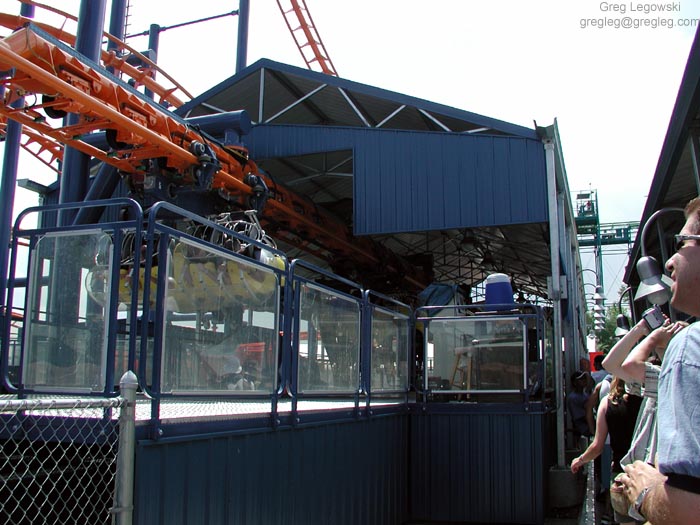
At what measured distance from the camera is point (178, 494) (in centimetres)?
407

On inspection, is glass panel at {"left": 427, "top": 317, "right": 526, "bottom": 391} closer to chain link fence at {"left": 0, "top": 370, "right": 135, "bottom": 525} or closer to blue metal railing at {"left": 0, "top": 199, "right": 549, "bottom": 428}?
blue metal railing at {"left": 0, "top": 199, "right": 549, "bottom": 428}

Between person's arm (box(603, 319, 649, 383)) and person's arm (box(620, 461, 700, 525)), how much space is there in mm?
2724

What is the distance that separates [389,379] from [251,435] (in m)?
3.85

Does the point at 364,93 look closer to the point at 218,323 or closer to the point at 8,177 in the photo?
the point at 8,177

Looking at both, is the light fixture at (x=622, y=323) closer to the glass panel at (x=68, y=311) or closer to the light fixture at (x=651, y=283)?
the light fixture at (x=651, y=283)

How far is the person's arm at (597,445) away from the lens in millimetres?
5724

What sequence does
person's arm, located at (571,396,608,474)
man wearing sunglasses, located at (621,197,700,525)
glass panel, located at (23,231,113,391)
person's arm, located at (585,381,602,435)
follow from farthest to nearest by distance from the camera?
person's arm, located at (585,381,602,435)
person's arm, located at (571,396,608,474)
glass panel, located at (23,231,113,391)
man wearing sunglasses, located at (621,197,700,525)

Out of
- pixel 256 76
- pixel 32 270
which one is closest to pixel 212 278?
pixel 32 270

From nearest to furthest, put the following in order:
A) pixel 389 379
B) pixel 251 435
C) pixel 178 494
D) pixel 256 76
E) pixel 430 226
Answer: pixel 178 494 < pixel 251 435 < pixel 389 379 < pixel 430 226 < pixel 256 76

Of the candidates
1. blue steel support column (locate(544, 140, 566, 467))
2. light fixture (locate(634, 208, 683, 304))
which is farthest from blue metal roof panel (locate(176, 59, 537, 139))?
light fixture (locate(634, 208, 683, 304))

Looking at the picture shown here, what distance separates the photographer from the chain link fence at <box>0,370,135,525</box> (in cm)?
356

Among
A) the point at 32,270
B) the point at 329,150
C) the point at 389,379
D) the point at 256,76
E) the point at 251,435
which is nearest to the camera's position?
the point at 32,270

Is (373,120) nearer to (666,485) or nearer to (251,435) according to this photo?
(251,435)

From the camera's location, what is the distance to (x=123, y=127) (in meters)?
9.13
